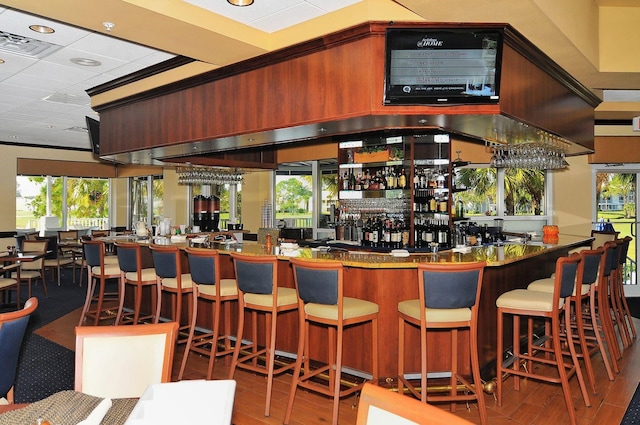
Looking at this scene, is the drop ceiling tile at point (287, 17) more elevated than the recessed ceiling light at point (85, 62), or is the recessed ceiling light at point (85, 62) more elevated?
the drop ceiling tile at point (287, 17)

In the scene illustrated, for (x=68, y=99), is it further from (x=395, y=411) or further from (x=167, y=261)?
(x=395, y=411)

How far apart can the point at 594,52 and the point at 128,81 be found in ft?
17.2

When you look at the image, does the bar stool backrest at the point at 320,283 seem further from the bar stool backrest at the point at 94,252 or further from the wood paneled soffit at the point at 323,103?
the bar stool backrest at the point at 94,252

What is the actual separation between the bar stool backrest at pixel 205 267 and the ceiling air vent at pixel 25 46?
2.53m

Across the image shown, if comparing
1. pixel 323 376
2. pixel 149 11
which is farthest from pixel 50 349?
pixel 149 11

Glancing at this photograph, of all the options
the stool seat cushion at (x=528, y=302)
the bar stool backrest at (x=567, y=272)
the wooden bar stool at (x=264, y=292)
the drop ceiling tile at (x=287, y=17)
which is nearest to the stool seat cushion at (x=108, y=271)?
the wooden bar stool at (x=264, y=292)

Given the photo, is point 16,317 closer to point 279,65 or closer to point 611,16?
point 279,65

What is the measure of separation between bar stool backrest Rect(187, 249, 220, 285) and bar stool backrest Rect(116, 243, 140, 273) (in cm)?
129

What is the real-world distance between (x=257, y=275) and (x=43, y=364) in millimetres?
2612

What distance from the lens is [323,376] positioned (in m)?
3.99

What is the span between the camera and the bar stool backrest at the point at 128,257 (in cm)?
523

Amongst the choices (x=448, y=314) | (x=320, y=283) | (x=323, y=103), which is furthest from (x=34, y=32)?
(x=448, y=314)

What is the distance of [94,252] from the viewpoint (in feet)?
18.8

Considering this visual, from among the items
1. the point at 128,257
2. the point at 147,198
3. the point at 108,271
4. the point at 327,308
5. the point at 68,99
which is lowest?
the point at 108,271
